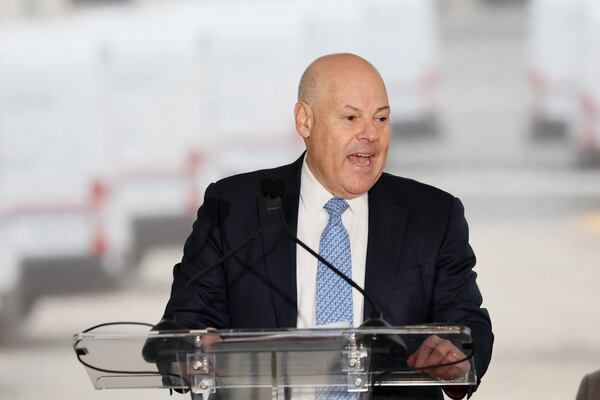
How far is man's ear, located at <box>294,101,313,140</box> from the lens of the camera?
338 cm


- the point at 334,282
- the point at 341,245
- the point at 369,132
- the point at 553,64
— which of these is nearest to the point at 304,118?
the point at 369,132

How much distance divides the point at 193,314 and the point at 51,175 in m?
2.44

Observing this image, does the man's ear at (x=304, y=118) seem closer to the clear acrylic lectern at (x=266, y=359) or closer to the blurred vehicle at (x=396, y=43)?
the clear acrylic lectern at (x=266, y=359)

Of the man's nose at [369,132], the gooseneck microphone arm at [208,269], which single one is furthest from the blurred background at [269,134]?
the gooseneck microphone arm at [208,269]

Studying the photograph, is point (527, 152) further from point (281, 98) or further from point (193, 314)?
point (193, 314)

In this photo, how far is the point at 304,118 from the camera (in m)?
3.41

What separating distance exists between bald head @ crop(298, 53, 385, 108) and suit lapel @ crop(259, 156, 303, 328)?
0.92 feet

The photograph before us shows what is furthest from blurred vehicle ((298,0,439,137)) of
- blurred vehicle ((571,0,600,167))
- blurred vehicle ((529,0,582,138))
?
blurred vehicle ((571,0,600,167))

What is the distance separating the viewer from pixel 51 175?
551 cm

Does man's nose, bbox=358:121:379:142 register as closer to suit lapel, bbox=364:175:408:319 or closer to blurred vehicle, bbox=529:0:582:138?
suit lapel, bbox=364:175:408:319

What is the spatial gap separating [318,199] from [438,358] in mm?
792

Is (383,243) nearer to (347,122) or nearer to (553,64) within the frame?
(347,122)

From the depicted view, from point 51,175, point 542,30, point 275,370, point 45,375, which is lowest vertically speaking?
point 45,375

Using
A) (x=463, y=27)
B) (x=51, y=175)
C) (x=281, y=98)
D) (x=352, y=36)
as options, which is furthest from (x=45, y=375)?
(x=463, y=27)
